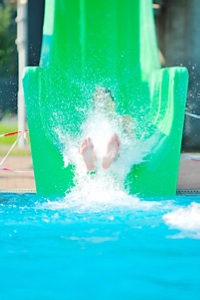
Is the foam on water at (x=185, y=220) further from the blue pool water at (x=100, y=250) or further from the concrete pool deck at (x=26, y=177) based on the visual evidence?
the concrete pool deck at (x=26, y=177)

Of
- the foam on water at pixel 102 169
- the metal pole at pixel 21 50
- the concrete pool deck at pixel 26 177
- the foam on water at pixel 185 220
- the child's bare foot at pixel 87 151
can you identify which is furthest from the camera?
the metal pole at pixel 21 50

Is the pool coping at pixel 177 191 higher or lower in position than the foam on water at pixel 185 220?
lower

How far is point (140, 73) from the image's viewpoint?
4.14 metres

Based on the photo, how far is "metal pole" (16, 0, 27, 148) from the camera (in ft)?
17.8

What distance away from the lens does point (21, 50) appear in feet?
18.1

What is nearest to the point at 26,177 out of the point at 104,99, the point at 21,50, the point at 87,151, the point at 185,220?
the point at 104,99

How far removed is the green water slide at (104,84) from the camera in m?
3.61

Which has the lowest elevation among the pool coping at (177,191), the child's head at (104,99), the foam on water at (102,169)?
the pool coping at (177,191)

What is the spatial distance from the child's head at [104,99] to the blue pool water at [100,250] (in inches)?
37.6

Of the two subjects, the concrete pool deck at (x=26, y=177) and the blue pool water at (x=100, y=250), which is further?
the concrete pool deck at (x=26, y=177)

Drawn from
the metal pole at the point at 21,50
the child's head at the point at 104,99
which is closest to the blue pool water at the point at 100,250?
the child's head at the point at 104,99

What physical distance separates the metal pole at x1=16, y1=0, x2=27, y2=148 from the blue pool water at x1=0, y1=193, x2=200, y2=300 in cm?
230

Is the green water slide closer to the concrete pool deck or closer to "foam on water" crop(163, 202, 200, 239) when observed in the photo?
the concrete pool deck

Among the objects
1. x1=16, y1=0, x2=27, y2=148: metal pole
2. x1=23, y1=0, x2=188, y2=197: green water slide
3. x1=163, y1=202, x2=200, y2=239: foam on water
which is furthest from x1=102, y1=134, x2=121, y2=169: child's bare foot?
x1=16, y1=0, x2=27, y2=148: metal pole
